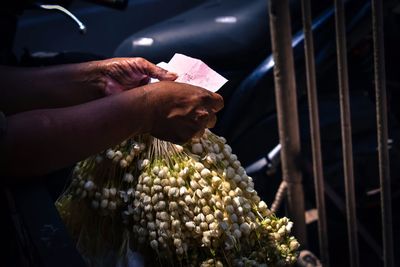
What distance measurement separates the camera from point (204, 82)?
187cm

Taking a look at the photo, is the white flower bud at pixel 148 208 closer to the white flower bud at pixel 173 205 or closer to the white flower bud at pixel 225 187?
the white flower bud at pixel 173 205

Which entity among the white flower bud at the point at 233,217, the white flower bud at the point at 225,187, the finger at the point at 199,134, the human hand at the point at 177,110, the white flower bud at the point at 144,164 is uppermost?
the human hand at the point at 177,110

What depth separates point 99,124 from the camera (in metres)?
1.61

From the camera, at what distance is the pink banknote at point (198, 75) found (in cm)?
186

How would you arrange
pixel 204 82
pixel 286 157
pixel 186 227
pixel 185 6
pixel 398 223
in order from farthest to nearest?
pixel 185 6, pixel 398 223, pixel 286 157, pixel 204 82, pixel 186 227

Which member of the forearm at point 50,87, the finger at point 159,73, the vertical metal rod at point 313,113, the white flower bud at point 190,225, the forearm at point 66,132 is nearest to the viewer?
the forearm at point 66,132

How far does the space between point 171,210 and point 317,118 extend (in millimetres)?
1033

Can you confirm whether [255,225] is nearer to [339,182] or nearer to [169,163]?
[169,163]

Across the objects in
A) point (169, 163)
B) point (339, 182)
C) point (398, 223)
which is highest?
point (169, 163)

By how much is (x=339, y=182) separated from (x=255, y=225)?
1.62 meters

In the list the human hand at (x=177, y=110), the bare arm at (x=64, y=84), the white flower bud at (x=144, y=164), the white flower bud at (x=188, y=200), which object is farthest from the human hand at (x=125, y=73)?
the white flower bud at (x=188, y=200)

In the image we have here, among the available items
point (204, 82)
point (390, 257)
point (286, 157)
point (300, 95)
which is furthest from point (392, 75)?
point (204, 82)

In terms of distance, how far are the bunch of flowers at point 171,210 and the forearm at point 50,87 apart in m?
0.26

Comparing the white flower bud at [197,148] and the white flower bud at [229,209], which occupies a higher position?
the white flower bud at [197,148]
